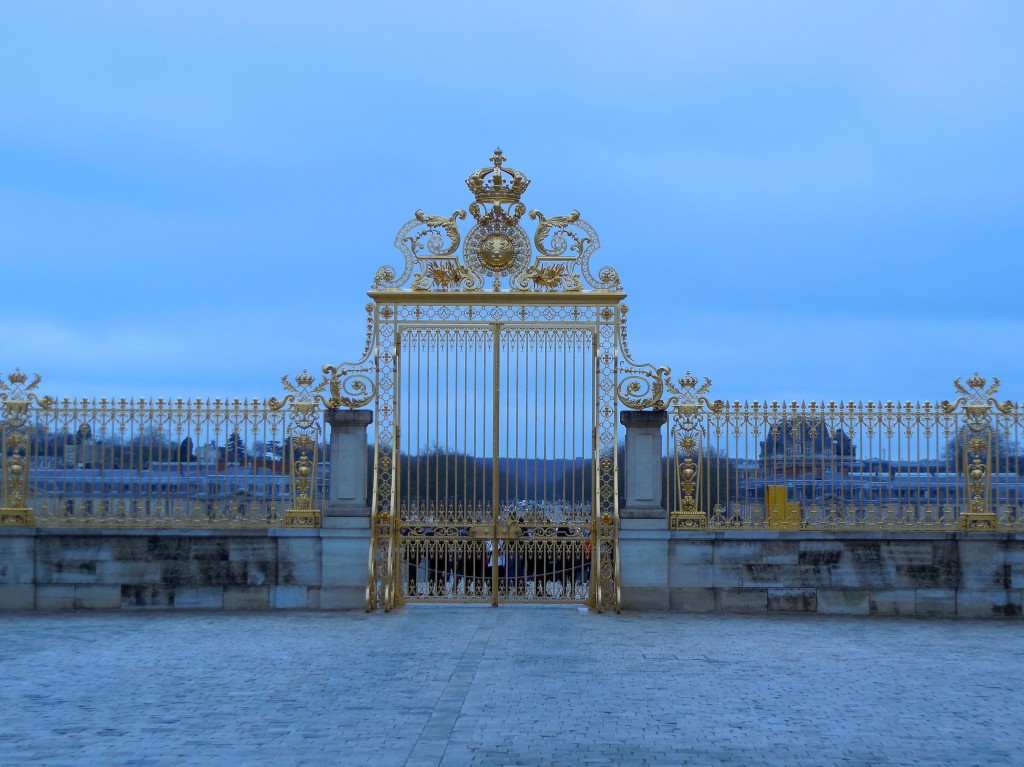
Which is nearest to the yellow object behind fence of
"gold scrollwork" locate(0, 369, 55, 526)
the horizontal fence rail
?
the horizontal fence rail

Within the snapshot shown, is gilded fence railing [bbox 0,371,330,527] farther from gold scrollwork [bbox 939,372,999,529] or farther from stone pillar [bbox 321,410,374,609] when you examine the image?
gold scrollwork [bbox 939,372,999,529]

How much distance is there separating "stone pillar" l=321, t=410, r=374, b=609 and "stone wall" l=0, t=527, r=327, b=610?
0.15 m

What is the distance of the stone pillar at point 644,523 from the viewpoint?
1494 centimetres

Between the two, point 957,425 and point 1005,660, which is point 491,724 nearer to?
point 1005,660

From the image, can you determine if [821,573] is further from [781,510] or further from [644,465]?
[644,465]

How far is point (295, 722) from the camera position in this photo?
8.09 metres

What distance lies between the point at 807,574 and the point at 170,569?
7.76 metres

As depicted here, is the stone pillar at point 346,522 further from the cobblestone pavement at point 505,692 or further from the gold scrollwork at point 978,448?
the gold scrollwork at point 978,448

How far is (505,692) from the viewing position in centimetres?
920

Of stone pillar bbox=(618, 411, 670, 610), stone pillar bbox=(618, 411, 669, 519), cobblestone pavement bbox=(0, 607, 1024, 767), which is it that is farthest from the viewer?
stone pillar bbox=(618, 411, 669, 519)

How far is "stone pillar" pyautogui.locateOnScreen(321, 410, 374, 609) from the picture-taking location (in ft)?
49.1

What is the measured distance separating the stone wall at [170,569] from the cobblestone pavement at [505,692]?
1.02 m

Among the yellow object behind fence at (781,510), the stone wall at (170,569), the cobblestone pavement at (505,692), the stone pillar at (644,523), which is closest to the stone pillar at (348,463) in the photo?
the stone wall at (170,569)

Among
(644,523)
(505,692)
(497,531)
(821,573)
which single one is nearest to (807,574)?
(821,573)
